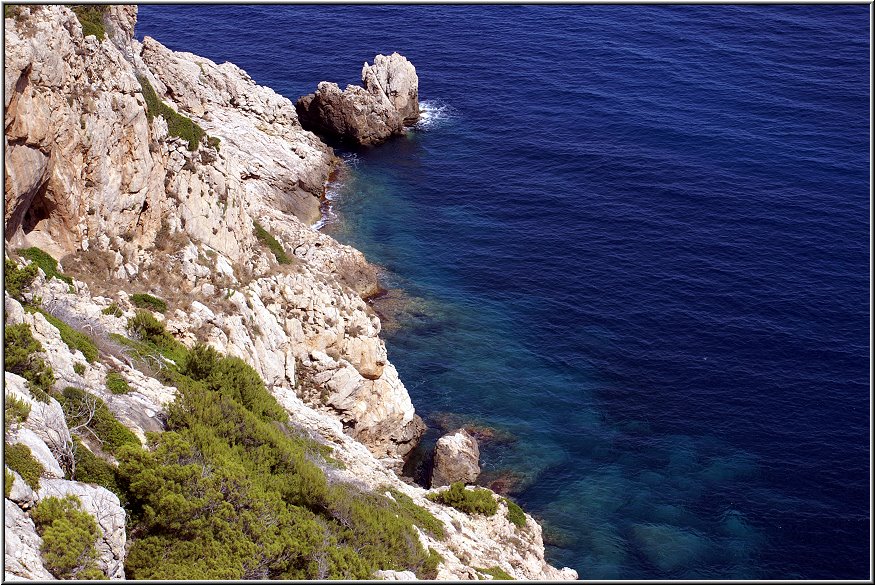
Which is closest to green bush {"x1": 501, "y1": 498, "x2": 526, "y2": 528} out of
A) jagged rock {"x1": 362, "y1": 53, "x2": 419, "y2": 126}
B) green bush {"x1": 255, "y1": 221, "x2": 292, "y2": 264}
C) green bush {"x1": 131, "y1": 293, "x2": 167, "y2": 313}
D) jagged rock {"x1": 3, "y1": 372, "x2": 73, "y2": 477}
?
green bush {"x1": 255, "y1": 221, "x2": 292, "y2": 264}

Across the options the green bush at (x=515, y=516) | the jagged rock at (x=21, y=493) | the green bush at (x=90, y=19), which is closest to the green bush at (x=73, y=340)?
A: the jagged rock at (x=21, y=493)

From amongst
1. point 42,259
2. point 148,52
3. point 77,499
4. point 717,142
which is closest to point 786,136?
point 717,142

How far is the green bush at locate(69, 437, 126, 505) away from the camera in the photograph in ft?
89.6

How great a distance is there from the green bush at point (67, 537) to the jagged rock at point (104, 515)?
42cm

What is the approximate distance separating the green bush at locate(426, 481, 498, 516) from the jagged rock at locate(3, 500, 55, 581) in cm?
2818

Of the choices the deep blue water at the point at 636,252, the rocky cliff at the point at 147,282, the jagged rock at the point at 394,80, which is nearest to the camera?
the rocky cliff at the point at 147,282

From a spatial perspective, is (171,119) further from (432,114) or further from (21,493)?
(432,114)

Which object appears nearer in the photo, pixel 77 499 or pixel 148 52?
pixel 77 499

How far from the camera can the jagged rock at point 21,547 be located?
70.1 feet

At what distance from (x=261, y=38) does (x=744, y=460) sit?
104m

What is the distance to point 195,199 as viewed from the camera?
167ft

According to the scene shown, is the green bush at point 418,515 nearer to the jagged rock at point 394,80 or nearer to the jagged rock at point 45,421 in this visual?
the jagged rock at point 45,421

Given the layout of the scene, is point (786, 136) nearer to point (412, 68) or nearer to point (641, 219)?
point (641, 219)

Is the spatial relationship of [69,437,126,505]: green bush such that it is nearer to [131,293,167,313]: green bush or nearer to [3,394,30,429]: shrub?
[3,394,30,429]: shrub
